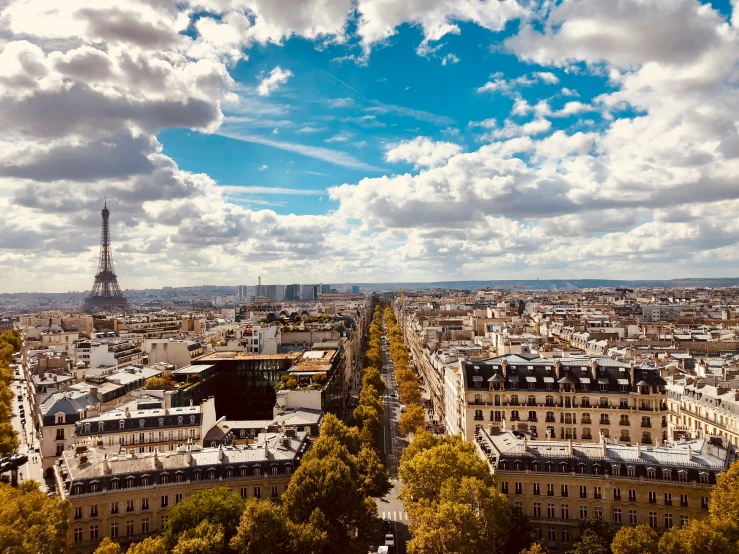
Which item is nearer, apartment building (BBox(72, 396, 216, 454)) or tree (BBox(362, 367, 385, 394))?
apartment building (BBox(72, 396, 216, 454))

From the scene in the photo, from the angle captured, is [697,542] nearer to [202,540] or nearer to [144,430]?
[202,540]

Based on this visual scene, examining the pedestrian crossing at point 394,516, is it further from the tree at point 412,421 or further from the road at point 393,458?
the tree at point 412,421

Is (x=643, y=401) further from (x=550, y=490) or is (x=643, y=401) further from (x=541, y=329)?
(x=541, y=329)

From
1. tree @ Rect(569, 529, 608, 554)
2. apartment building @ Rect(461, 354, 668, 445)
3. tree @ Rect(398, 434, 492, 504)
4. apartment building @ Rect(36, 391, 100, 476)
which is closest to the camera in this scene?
tree @ Rect(569, 529, 608, 554)

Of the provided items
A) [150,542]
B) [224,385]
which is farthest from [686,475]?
[224,385]

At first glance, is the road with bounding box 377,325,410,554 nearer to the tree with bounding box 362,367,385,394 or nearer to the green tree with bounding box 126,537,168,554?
the tree with bounding box 362,367,385,394

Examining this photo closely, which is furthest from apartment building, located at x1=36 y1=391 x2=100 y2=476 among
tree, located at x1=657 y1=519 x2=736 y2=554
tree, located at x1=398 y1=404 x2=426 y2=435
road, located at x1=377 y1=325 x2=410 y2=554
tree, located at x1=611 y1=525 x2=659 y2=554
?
tree, located at x1=657 y1=519 x2=736 y2=554
